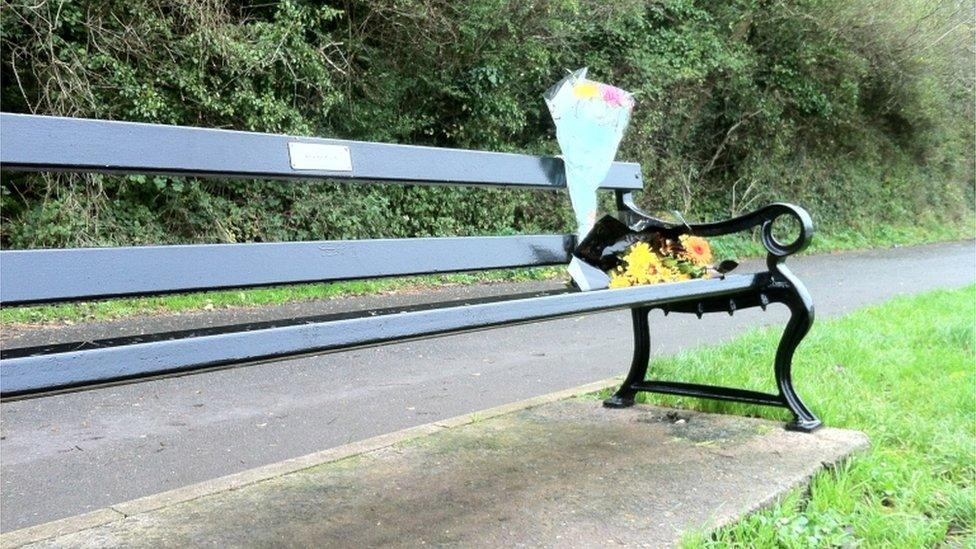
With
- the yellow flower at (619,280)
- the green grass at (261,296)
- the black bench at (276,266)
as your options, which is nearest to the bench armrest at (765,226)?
the black bench at (276,266)

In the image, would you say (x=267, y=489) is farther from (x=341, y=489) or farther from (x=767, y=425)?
(x=767, y=425)

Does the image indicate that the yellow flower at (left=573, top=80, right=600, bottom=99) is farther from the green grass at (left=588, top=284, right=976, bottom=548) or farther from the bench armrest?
the green grass at (left=588, top=284, right=976, bottom=548)

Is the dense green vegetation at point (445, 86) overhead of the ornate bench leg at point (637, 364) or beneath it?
overhead

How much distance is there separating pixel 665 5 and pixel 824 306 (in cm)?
716

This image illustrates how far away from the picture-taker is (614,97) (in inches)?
128

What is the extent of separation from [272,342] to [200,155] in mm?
662

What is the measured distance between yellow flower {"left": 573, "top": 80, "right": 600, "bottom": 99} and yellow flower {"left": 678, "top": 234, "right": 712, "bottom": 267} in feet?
2.22

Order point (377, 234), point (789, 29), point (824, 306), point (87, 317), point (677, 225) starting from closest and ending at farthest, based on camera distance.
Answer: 1. point (677, 225)
2. point (87, 317)
3. point (824, 306)
4. point (377, 234)
5. point (789, 29)

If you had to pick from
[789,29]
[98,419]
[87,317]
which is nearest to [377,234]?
[87,317]

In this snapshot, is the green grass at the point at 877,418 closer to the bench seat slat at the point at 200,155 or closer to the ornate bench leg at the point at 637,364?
the ornate bench leg at the point at 637,364

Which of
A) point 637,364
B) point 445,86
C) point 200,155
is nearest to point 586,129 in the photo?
point 637,364

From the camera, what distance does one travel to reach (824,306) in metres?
8.41

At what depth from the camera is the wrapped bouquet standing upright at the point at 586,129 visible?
319 centimetres

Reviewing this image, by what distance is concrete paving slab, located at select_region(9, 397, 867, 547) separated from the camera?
2.25m
